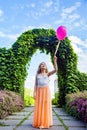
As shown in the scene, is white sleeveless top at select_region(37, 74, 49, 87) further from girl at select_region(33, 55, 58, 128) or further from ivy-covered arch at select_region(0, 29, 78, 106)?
ivy-covered arch at select_region(0, 29, 78, 106)

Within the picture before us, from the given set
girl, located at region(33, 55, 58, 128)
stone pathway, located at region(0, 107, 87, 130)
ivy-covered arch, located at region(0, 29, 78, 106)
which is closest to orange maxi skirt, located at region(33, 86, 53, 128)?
girl, located at region(33, 55, 58, 128)

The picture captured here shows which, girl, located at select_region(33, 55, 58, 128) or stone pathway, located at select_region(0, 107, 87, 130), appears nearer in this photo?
stone pathway, located at select_region(0, 107, 87, 130)

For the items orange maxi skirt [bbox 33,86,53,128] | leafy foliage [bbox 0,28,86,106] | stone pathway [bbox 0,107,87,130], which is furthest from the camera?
leafy foliage [bbox 0,28,86,106]

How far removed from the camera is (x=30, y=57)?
591 inches

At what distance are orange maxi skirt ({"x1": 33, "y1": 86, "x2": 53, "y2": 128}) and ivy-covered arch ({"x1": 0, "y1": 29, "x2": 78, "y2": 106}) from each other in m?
7.36

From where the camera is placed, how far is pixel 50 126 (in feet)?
22.3

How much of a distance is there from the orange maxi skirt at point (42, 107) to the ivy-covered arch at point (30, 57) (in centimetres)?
736

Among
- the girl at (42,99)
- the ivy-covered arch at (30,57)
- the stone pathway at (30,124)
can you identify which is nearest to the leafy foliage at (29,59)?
the ivy-covered arch at (30,57)

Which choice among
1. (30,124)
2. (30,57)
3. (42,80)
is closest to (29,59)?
(30,57)

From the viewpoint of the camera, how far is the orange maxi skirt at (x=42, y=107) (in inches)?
266

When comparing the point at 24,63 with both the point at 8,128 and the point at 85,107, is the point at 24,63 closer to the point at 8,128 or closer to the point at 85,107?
the point at 85,107

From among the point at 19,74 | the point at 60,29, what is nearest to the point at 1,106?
the point at 60,29

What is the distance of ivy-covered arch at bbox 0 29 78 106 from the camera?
14203 mm

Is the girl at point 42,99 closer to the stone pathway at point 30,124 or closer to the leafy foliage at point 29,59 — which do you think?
the stone pathway at point 30,124
